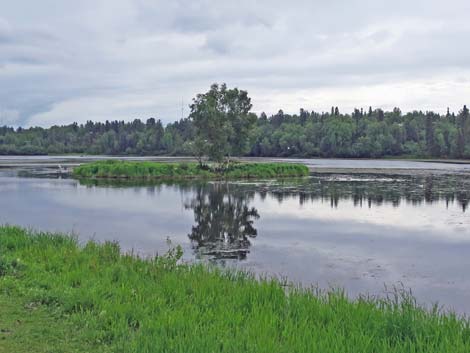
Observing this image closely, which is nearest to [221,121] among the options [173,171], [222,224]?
[173,171]

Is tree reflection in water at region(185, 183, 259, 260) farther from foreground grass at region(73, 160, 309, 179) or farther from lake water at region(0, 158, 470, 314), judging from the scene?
foreground grass at region(73, 160, 309, 179)

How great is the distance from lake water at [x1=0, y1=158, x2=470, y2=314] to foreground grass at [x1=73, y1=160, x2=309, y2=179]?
12.1m

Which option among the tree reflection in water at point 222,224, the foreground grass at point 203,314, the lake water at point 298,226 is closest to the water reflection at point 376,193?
the lake water at point 298,226

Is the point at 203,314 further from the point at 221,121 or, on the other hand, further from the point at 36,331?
the point at 221,121

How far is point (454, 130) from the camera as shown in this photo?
128 metres

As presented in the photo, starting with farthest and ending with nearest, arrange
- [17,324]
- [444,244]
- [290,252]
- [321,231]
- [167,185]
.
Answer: [167,185], [321,231], [444,244], [290,252], [17,324]

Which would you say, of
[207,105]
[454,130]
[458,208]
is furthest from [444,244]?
[454,130]

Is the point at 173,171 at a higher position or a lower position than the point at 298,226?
higher

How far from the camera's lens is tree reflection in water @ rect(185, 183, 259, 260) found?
1681cm

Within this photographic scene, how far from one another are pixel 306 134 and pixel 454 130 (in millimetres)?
37758

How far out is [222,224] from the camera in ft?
75.9

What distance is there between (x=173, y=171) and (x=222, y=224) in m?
30.6

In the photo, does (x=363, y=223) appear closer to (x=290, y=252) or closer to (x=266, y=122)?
(x=290, y=252)

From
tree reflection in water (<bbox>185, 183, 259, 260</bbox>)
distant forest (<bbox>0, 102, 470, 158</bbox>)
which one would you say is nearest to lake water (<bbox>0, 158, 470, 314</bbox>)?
tree reflection in water (<bbox>185, 183, 259, 260</bbox>)
